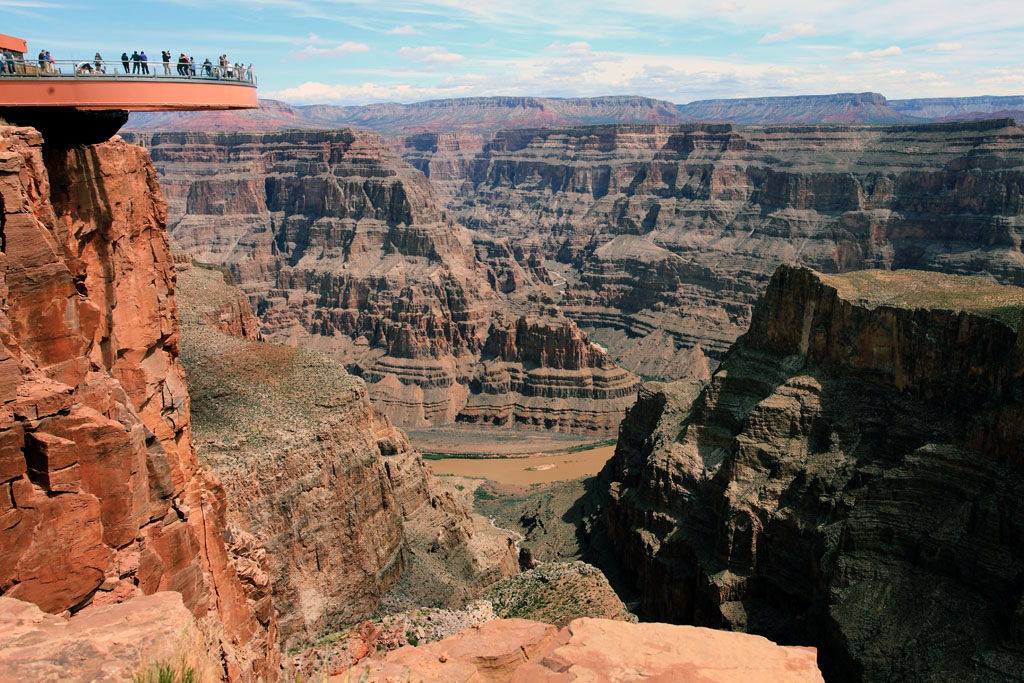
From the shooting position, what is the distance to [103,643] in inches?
523

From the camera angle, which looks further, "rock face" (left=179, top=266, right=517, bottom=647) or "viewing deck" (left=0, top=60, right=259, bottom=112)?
"rock face" (left=179, top=266, right=517, bottom=647)

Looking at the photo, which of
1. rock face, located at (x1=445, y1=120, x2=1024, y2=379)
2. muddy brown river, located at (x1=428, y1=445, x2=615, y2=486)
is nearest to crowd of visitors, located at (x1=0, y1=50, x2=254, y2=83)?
muddy brown river, located at (x1=428, y1=445, x2=615, y2=486)

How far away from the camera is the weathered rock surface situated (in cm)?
1767

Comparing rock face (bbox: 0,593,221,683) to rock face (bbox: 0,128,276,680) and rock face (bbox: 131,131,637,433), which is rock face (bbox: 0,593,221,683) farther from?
rock face (bbox: 131,131,637,433)

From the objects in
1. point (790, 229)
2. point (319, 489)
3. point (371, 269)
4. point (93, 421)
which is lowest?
point (371, 269)

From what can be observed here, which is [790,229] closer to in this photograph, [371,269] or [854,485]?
[371,269]

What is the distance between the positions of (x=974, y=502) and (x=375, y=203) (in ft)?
427

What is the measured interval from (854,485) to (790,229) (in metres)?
123

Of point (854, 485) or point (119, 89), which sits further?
point (854, 485)

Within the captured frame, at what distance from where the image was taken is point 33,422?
15422 mm

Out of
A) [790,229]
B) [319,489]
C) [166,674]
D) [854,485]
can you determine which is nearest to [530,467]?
[319,489]

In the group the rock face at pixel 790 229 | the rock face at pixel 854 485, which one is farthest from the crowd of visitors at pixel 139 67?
the rock face at pixel 790 229

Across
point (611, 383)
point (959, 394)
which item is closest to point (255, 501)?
point (959, 394)

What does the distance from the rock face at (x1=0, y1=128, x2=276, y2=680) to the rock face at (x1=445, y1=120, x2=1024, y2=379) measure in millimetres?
108579
